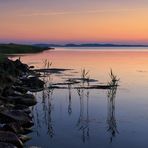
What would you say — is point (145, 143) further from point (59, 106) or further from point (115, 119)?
point (59, 106)

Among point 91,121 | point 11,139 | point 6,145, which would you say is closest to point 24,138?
point 11,139

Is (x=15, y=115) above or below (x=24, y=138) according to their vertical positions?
above

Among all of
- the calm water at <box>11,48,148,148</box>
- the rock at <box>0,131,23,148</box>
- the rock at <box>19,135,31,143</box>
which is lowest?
the calm water at <box>11,48,148,148</box>

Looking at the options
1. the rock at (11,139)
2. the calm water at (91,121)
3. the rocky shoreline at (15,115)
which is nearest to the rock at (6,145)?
the rocky shoreline at (15,115)

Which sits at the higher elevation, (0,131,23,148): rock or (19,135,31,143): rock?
(0,131,23,148): rock

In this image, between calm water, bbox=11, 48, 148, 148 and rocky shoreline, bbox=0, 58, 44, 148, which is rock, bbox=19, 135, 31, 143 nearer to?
rocky shoreline, bbox=0, 58, 44, 148

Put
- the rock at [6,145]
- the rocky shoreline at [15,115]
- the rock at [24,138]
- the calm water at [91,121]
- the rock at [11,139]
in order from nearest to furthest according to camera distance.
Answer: the rock at [6,145]
the rock at [11,139]
the rocky shoreline at [15,115]
the rock at [24,138]
the calm water at [91,121]

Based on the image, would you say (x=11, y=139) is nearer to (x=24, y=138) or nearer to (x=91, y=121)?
(x=24, y=138)

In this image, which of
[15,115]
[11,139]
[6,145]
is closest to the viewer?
[6,145]

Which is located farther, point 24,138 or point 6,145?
point 24,138

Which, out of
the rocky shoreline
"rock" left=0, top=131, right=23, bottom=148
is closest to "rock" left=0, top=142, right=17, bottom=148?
the rocky shoreline

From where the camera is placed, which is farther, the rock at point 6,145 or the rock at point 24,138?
the rock at point 24,138

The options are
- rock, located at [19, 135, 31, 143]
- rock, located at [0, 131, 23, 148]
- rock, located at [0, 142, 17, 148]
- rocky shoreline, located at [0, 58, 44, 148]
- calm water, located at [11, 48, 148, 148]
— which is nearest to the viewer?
rock, located at [0, 142, 17, 148]

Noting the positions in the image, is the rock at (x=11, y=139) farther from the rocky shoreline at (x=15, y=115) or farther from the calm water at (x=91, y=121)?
the calm water at (x=91, y=121)
